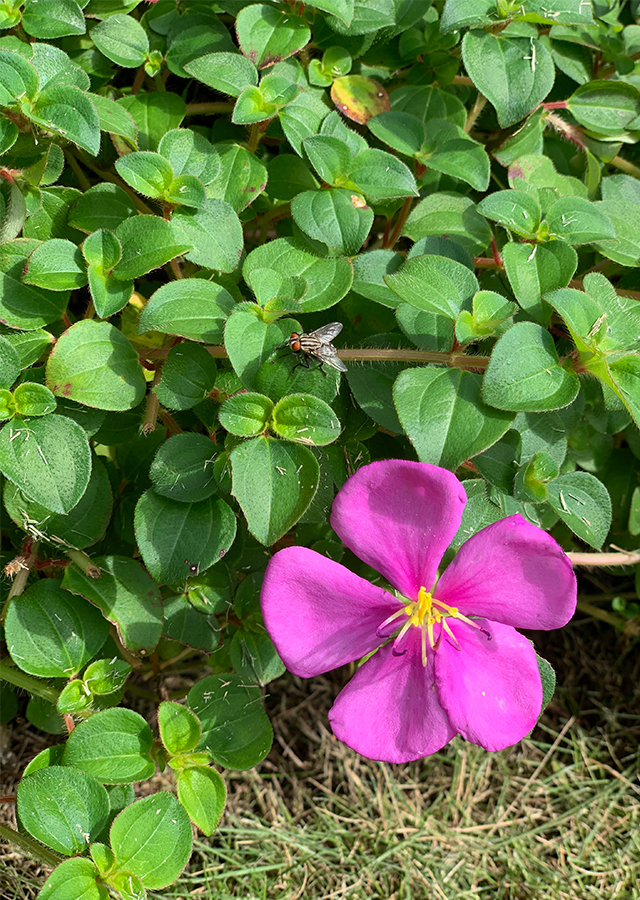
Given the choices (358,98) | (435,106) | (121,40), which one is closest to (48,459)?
(121,40)

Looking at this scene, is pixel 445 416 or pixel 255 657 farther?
pixel 255 657

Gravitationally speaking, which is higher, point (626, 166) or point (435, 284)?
point (435, 284)

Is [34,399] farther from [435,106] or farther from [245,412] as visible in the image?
[435,106]

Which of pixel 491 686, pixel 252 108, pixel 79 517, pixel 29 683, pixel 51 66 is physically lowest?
pixel 29 683

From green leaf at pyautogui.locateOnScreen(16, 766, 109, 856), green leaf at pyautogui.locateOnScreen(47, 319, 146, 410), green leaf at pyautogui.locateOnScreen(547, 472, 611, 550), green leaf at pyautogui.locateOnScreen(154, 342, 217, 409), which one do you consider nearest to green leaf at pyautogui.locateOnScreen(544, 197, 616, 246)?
green leaf at pyautogui.locateOnScreen(547, 472, 611, 550)

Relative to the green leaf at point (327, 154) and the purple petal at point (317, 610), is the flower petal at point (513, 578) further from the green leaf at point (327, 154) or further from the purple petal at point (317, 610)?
the green leaf at point (327, 154)

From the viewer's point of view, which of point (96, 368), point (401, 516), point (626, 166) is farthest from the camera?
point (626, 166)

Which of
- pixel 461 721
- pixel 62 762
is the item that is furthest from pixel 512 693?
pixel 62 762
